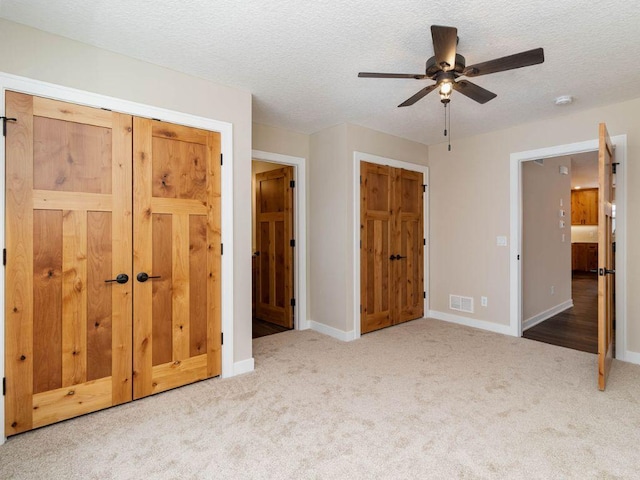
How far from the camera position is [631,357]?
3.36 meters

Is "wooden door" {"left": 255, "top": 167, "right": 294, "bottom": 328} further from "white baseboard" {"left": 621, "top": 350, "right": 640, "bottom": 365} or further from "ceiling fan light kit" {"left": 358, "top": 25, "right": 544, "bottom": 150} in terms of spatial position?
"white baseboard" {"left": 621, "top": 350, "right": 640, "bottom": 365}

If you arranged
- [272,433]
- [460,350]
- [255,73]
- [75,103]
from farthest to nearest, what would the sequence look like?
[460,350]
[255,73]
[75,103]
[272,433]

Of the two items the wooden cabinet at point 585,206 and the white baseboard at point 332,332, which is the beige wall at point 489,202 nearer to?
the white baseboard at point 332,332

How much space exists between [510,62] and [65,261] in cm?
302

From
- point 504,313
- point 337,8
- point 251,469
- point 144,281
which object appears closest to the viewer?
point 251,469

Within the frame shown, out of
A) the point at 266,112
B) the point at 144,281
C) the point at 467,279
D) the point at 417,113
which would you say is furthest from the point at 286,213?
the point at 467,279

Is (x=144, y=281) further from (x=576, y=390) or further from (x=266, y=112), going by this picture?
(x=576, y=390)

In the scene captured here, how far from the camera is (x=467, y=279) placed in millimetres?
4672

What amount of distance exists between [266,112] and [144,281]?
6.94 feet

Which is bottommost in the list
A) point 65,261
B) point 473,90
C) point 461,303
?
point 461,303

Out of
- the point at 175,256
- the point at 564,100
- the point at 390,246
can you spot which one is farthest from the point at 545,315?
the point at 175,256

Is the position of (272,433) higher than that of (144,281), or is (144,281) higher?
(144,281)

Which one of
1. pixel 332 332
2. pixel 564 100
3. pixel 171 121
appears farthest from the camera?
pixel 332 332

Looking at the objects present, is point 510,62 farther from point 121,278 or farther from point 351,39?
point 121,278
